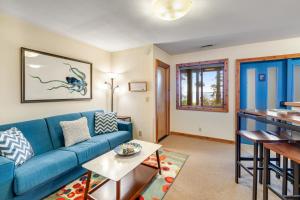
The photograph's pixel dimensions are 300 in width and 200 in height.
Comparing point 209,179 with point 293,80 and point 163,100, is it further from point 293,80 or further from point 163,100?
point 293,80

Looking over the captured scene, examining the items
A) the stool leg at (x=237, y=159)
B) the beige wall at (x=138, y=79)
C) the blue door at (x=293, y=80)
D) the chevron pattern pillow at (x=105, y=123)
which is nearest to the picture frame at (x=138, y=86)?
the beige wall at (x=138, y=79)

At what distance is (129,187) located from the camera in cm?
171

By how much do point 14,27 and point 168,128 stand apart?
3834 millimetres

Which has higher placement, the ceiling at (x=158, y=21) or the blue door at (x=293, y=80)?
the ceiling at (x=158, y=21)

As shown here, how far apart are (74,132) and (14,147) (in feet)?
2.48

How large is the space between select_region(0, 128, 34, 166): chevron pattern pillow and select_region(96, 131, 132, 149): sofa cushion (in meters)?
0.91

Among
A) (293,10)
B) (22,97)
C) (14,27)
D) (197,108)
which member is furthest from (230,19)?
(22,97)

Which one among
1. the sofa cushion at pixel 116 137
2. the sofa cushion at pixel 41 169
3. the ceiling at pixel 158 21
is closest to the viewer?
the sofa cushion at pixel 41 169

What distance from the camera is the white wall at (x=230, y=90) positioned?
3.03 meters

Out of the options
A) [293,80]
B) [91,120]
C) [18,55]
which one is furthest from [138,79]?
[293,80]

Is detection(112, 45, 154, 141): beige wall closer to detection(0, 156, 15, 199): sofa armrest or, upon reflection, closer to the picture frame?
the picture frame

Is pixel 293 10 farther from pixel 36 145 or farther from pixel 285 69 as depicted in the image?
pixel 36 145

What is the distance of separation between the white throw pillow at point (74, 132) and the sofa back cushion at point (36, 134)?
0.77 ft

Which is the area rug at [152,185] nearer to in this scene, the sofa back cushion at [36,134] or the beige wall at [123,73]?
the sofa back cushion at [36,134]
